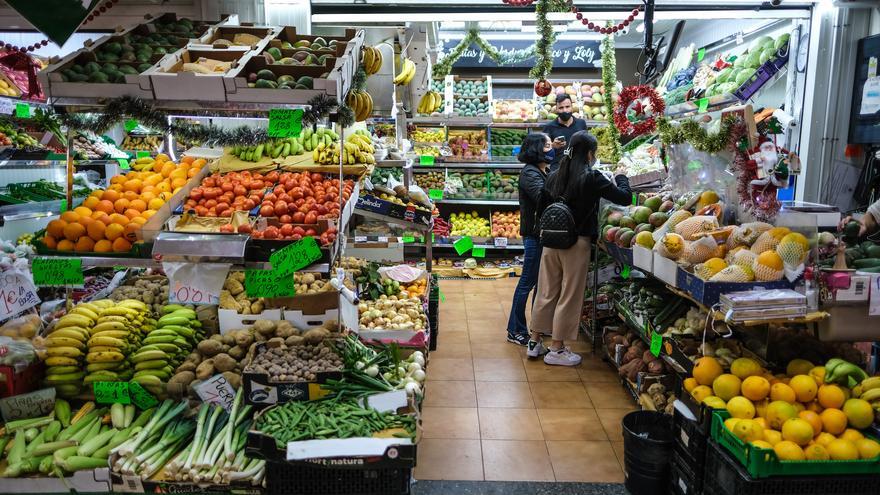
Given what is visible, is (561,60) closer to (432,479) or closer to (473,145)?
(473,145)

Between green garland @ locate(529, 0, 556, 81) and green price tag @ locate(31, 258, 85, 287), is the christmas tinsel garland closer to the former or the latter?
green price tag @ locate(31, 258, 85, 287)

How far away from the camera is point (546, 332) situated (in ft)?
17.3

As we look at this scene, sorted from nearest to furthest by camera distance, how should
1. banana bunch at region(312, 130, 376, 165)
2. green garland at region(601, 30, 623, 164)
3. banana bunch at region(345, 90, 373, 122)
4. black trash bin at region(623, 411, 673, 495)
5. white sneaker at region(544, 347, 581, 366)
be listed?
black trash bin at region(623, 411, 673, 495) < banana bunch at region(345, 90, 373, 122) < banana bunch at region(312, 130, 376, 165) < white sneaker at region(544, 347, 581, 366) < green garland at region(601, 30, 623, 164)

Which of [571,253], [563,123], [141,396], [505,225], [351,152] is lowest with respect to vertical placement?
[141,396]

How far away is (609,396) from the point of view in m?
4.56

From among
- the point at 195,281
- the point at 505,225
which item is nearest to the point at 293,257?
the point at 195,281

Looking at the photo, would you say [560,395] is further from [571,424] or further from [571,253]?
[571,253]

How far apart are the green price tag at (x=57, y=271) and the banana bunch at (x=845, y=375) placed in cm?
354

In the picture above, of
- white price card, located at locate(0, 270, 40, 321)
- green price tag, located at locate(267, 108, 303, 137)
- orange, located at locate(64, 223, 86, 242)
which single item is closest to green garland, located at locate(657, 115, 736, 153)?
green price tag, located at locate(267, 108, 303, 137)

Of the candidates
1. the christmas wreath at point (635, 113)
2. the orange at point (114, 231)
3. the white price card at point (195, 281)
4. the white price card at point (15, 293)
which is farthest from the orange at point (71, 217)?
the christmas wreath at point (635, 113)

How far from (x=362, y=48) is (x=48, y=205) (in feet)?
12.3

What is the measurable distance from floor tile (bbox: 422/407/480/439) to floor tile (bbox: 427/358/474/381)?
575 millimetres

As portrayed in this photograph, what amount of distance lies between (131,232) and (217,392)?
899mm

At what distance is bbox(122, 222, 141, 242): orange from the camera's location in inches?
117
